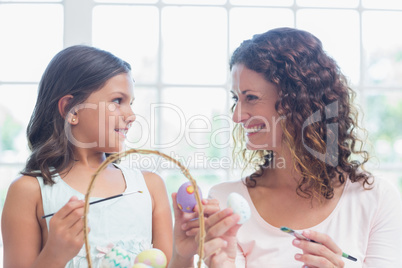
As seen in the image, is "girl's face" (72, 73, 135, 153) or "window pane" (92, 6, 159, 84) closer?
"girl's face" (72, 73, 135, 153)

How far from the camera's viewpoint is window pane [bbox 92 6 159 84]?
6.39 feet

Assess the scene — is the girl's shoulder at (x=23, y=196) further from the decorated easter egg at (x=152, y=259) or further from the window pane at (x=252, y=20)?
the window pane at (x=252, y=20)

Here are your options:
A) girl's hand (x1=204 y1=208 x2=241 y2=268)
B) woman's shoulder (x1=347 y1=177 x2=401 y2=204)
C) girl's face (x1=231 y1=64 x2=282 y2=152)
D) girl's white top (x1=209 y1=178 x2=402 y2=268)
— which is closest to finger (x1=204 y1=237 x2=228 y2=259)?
girl's hand (x1=204 y1=208 x2=241 y2=268)

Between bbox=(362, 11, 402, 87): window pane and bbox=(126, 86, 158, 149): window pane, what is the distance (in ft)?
3.42

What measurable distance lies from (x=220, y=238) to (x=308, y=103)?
60 cm

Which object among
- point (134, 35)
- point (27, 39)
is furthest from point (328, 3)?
point (27, 39)

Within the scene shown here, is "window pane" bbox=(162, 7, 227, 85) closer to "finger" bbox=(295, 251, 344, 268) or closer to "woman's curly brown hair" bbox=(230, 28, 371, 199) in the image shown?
"woman's curly brown hair" bbox=(230, 28, 371, 199)

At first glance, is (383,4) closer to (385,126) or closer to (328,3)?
(328,3)

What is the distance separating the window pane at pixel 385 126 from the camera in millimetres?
2121

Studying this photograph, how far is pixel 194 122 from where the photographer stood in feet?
6.68

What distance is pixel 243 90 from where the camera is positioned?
143 cm

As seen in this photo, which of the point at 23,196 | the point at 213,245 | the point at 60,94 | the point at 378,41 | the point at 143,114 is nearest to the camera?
the point at 213,245

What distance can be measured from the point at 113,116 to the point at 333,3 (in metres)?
1.27

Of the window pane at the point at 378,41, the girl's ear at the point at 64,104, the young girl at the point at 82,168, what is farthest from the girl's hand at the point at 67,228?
the window pane at the point at 378,41
